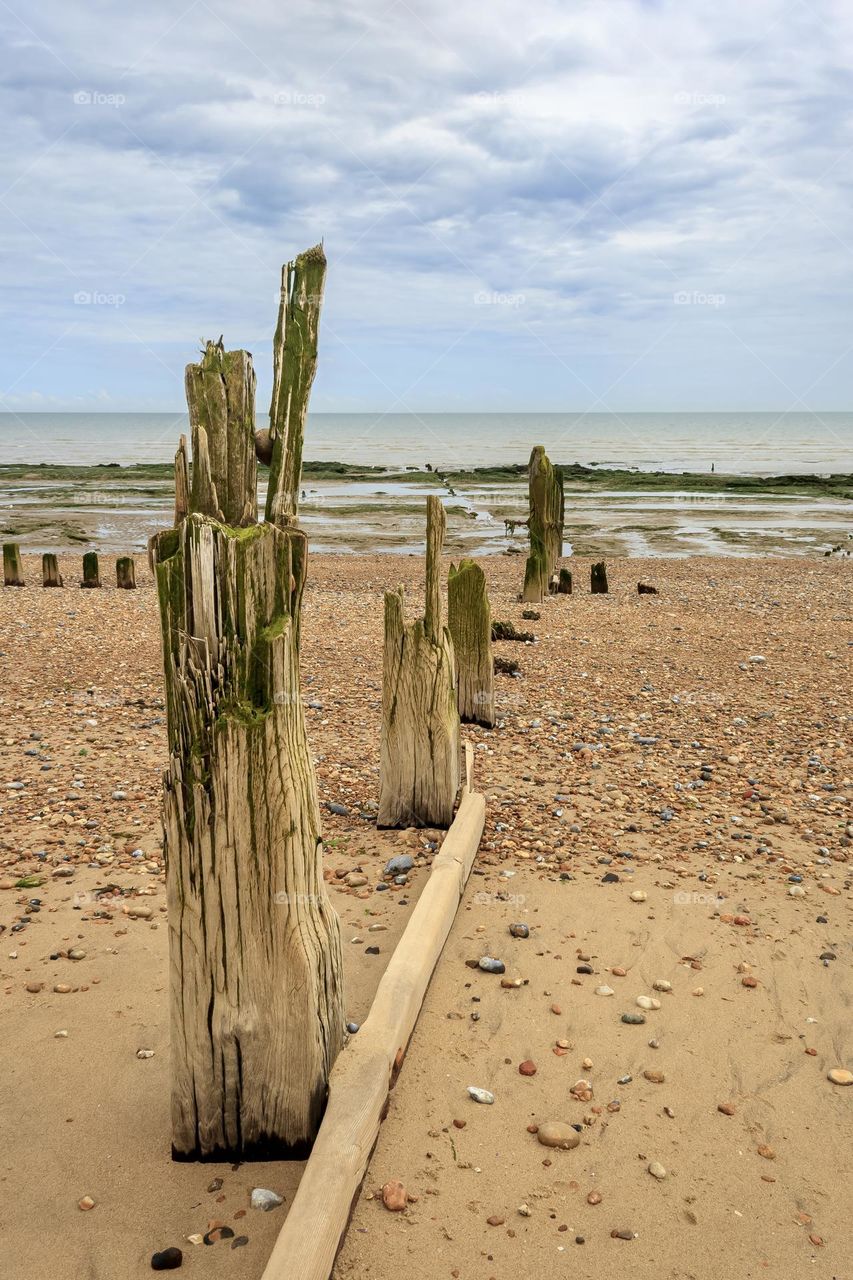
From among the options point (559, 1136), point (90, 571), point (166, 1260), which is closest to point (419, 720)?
point (559, 1136)

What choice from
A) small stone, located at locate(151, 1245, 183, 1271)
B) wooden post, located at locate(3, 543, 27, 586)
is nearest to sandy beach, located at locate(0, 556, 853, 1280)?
small stone, located at locate(151, 1245, 183, 1271)

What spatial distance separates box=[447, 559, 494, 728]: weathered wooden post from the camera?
9.26 m

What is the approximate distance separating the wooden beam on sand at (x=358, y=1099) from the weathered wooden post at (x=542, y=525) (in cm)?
1249

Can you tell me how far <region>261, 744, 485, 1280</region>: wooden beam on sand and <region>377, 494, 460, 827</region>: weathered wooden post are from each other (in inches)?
56.4

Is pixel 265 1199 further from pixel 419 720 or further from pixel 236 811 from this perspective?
pixel 419 720

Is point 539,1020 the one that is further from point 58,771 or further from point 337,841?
point 58,771

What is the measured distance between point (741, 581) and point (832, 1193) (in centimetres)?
1856

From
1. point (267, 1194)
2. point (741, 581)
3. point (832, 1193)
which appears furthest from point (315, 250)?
point (741, 581)

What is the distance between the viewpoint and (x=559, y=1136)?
387 centimetres

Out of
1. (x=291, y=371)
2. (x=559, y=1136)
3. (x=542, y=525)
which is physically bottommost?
(x=559, y=1136)

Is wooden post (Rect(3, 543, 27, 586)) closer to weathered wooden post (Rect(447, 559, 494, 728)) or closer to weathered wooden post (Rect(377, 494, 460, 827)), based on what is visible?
weathered wooden post (Rect(447, 559, 494, 728))

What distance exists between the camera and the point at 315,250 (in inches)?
141

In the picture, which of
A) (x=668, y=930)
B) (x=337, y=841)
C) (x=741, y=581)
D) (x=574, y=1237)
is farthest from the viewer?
(x=741, y=581)

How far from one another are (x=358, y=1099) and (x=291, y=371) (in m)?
2.80
